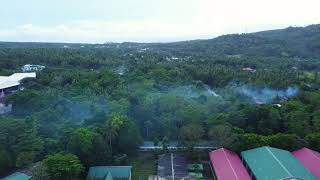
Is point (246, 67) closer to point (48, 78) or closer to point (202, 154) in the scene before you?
point (48, 78)

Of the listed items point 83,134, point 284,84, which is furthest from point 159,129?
point 284,84

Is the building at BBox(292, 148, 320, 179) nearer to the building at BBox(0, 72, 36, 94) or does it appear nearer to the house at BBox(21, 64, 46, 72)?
the building at BBox(0, 72, 36, 94)

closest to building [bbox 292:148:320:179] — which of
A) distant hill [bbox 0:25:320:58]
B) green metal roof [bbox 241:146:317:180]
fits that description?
green metal roof [bbox 241:146:317:180]

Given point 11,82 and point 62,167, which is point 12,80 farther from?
point 62,167

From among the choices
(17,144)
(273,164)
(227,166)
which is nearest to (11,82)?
(17,144)

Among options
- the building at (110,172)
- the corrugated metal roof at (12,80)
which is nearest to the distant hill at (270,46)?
the corrugated metal roof at (12,80)

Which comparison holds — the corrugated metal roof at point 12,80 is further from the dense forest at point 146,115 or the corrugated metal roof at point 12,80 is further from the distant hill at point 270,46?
the distant hill at point 270,46
